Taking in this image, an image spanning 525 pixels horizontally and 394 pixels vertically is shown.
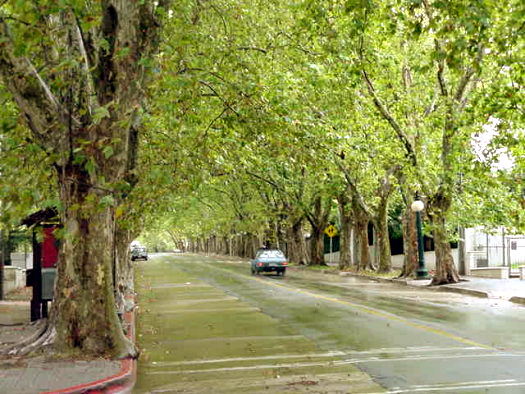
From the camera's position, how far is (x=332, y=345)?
1112 cm

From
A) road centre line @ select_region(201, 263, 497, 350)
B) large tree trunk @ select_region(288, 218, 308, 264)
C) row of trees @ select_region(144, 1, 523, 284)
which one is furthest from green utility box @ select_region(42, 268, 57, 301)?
large tree trunk @ select_region(288, 218, 308, 264)

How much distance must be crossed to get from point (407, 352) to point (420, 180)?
15793 millimetres

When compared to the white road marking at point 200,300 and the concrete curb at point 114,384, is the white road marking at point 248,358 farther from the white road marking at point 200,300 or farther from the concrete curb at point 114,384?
the white road marking at point 200,300

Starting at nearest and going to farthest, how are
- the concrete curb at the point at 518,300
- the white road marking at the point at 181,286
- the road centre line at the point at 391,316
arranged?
the road centre line at the point at 391,316
the concrete curb at the point at 518,300
the white road marking at the point at 181,286

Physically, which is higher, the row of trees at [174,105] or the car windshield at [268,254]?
the row of trees at [174,105]

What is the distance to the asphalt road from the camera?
8.27m

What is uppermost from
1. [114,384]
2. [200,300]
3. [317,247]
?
[317,247]

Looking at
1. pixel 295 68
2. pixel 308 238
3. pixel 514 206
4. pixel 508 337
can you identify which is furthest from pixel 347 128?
pixel 308 238

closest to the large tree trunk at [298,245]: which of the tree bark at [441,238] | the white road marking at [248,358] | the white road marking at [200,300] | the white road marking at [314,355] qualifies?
the tree bark at [441,238]

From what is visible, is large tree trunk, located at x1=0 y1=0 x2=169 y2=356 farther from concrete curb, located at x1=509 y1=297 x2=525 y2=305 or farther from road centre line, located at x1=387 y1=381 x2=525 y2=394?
concrete curb, located at x1=509 y1=297 x2=525 y2=305

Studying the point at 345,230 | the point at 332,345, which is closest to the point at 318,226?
the point at 345,230

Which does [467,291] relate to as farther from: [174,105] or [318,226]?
[318,226]

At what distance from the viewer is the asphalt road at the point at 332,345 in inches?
325

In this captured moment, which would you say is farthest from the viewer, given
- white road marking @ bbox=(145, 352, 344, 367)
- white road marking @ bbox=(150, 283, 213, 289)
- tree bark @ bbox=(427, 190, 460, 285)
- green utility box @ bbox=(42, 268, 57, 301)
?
white road marking @ bbox=(150, 283, 213, 289)
